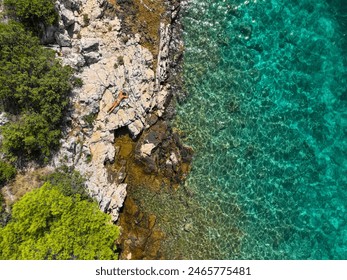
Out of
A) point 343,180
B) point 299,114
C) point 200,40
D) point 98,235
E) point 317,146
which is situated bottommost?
point 98,235

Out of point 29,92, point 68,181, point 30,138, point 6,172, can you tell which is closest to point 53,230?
point 68,181

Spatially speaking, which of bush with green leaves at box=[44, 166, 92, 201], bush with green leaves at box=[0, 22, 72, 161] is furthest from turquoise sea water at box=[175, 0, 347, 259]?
bush with green leaves at box=[0, 22, 72, 161]

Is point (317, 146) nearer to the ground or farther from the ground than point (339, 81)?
nearer to the ground

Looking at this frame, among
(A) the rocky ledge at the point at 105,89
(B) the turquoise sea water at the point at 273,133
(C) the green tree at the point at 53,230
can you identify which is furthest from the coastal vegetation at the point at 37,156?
(B) the turquoise sea water at the point at 273,133

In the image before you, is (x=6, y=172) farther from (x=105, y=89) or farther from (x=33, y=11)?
(x=33, y=11)

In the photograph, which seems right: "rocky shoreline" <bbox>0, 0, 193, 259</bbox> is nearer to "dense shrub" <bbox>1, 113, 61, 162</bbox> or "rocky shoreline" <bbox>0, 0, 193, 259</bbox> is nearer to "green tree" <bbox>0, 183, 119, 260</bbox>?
"dense shrub" <bbox>1, 113, 61, 162</bbox>
